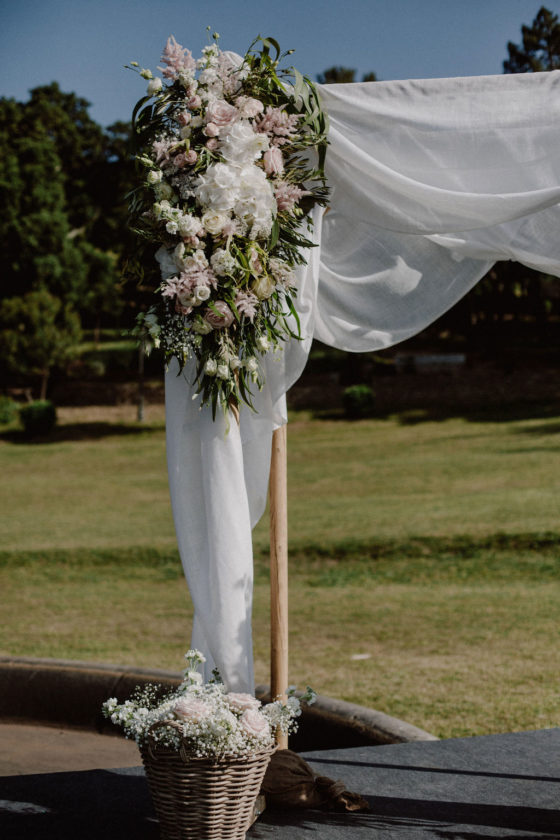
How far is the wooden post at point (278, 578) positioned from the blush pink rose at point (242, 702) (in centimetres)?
47

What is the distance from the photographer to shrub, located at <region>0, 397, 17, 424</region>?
2109cm

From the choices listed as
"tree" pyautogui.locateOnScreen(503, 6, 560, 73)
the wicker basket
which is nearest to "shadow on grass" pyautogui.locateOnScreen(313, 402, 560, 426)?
"tree" pyautogui.locateOnScreen(503, 6, 560, 73)

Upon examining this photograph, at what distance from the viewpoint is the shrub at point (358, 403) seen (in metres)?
20.4

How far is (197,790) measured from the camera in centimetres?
275

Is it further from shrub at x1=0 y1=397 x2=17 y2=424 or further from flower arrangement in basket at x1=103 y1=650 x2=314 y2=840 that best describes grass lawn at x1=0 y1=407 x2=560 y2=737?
shrub at x1=0 y1=397 x2=17 y2=424

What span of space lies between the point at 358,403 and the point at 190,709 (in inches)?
702

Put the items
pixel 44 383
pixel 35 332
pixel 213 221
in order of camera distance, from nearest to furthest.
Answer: pixel 213 221
pixel 35 332
pixel 44 383

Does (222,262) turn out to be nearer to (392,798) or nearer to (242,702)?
(242,702)

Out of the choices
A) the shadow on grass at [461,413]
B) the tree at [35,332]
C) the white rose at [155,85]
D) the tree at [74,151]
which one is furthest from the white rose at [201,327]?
the tree at [74,151]

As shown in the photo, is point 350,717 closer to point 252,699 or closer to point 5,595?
point 252,699

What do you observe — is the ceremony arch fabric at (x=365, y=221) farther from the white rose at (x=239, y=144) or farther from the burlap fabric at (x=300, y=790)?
the white rose at (x=239, y=144)

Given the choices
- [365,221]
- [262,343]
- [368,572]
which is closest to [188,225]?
[262,343]

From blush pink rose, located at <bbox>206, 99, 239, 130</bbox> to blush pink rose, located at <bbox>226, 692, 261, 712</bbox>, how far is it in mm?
1767

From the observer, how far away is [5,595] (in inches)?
336
